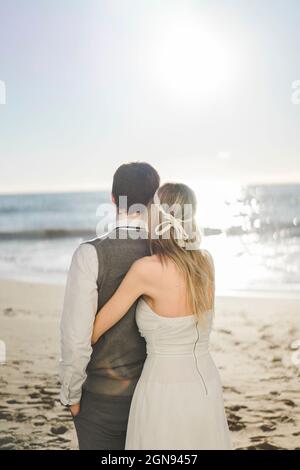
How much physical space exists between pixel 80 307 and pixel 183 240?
0.51m

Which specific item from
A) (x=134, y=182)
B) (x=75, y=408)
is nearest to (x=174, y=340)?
(x=75, y=408)

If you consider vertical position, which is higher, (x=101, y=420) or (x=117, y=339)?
(x=117, y=339)

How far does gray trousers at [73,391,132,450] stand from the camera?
7.92 ft

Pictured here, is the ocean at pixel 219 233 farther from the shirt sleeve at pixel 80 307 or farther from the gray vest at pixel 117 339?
the shirt sleeve at pixel 80 307

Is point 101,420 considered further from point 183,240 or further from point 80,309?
point 183,240

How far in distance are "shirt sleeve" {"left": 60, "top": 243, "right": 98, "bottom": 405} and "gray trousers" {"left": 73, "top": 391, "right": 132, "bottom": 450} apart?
191 mm

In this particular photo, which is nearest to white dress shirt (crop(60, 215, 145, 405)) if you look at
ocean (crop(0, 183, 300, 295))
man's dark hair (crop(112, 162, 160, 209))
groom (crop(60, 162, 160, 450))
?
groom (crop(60, 162, 160, 450))

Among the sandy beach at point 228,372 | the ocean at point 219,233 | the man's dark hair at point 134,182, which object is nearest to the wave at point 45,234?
the ocean at point 219,233

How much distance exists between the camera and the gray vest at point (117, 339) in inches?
91.9

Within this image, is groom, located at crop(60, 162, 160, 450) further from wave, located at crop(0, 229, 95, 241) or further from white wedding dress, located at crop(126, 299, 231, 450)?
wave, located at crop(0, 229, 95, 241)

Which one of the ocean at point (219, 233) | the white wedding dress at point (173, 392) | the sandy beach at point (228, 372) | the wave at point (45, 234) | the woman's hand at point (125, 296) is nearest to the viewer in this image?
the woman's hand at point (125, 296)

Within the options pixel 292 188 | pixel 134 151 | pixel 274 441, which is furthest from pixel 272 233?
pixel 292 188

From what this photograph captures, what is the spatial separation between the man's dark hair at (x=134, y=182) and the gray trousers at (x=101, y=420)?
0.83 m

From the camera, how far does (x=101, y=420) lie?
7.97ft
